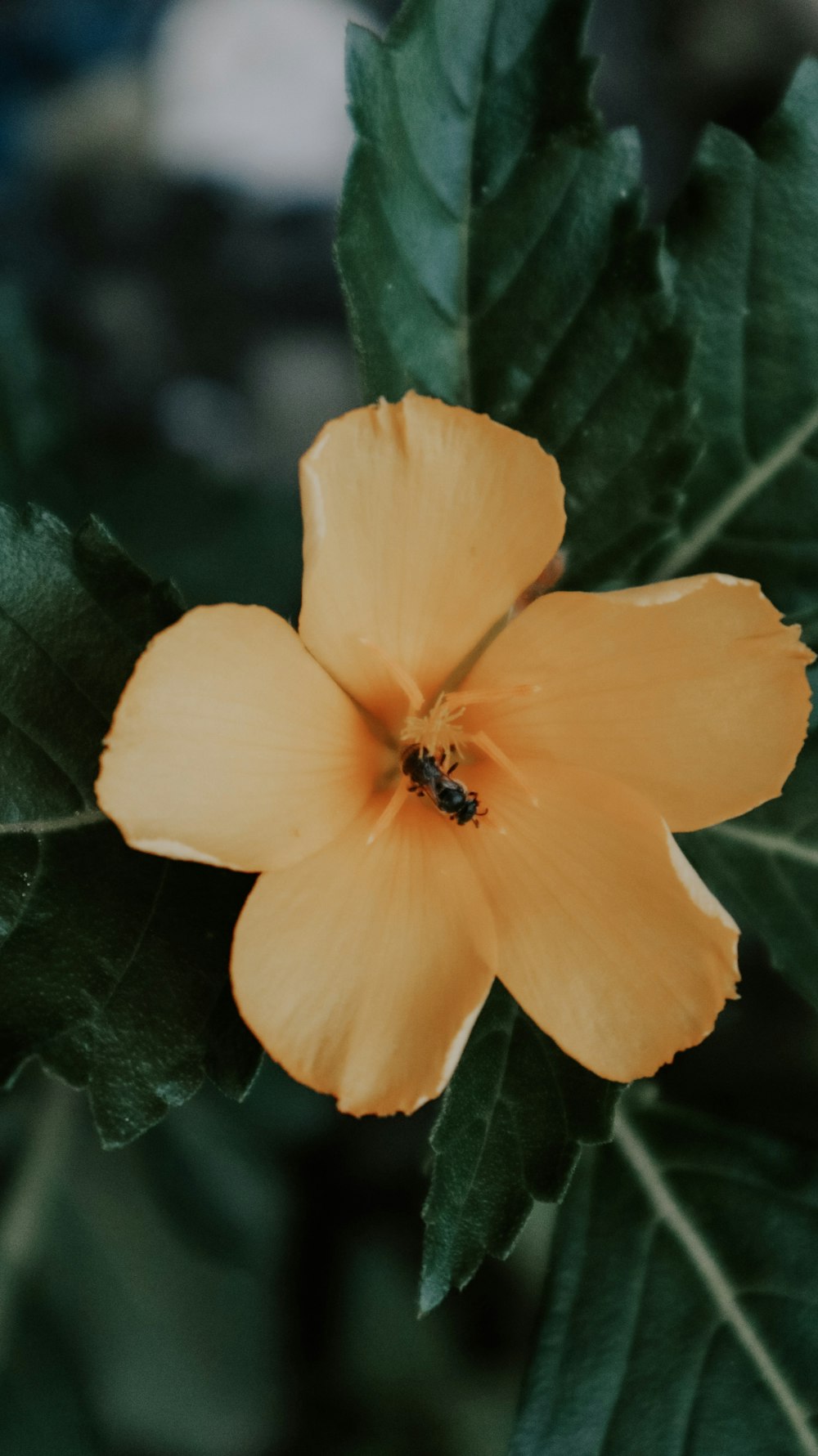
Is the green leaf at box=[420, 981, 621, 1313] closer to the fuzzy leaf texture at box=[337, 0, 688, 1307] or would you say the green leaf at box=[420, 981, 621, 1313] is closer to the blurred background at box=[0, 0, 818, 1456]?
the fuzzy leaf texture at box=[337, 0, 688, 1307]

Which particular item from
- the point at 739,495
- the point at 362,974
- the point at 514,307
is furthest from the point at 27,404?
the point at 362,974

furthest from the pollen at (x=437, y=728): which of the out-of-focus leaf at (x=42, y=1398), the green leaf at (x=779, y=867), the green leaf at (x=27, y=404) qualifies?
the out-of-focus leaf at (x=42, y=1398)

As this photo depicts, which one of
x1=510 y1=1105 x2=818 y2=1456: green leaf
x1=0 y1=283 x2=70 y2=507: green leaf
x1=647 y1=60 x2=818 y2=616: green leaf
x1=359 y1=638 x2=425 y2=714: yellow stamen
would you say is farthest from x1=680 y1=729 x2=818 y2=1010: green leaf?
x1=0 y1=283 x2=70 y2=507: green leaf

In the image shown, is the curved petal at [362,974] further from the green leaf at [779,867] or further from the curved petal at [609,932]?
the green leaf at [779,867]

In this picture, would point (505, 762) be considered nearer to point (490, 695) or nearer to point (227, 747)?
point (490, 695)

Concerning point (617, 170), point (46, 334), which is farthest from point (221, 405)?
point (617, 170)

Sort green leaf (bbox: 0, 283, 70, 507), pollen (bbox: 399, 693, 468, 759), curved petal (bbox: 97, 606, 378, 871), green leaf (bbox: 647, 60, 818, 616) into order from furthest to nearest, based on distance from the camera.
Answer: green leaf (bbox: 0, 283, 70, 507) < green leaf (bbox: 647, 60, 818, 616) < pollen (bbox: 399, 693, 468, 759) < curved petal (bbox: 97, 606, 378, 871)

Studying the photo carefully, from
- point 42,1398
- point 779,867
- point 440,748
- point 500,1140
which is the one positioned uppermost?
point 440,748

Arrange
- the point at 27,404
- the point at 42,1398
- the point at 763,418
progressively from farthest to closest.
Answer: the point at 27,404
the point at 42,1398
the point at 763,418
